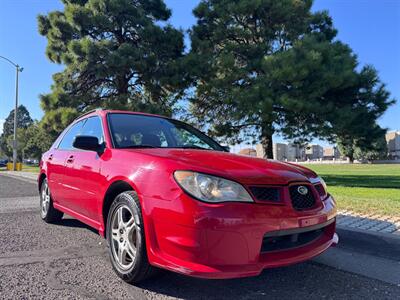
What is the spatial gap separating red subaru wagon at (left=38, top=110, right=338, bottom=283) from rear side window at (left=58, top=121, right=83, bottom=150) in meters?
1.28

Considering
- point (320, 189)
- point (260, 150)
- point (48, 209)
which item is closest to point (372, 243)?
point (320, 189)

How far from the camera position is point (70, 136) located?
527 centimetres

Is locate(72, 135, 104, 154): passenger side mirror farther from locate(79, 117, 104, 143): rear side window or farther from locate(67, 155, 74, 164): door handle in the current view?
locate(67, 155, 74, 164): door handle

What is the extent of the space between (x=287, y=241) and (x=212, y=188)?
774mm

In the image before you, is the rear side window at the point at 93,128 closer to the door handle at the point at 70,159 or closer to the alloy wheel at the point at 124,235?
the door handle at the point at 70,159

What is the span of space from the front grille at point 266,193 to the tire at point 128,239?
0.94m

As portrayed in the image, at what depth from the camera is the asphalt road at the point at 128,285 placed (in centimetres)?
301

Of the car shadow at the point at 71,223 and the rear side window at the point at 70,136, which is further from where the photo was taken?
the car shadow at the point at 71,223

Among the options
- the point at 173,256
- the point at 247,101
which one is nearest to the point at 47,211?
the point at 173,256

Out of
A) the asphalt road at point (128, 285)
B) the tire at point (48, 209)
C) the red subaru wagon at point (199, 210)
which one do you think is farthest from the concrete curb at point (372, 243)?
the tire at point (48, 209)

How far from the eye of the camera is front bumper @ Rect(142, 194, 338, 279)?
2.62 meters

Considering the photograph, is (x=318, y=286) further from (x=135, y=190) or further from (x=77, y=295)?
(x=77, y=295)

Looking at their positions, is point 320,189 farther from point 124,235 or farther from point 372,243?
point 124,235

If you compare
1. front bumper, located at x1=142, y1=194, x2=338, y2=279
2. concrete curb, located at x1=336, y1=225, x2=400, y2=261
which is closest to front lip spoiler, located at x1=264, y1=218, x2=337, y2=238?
front bumper, located at x1=142, y1=194, x2=338, y2=279
